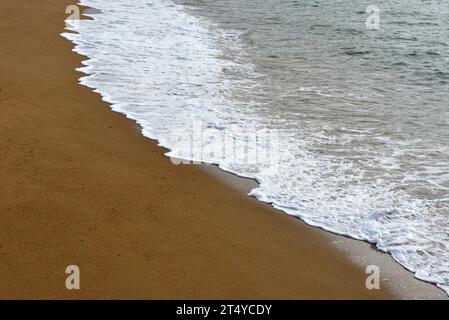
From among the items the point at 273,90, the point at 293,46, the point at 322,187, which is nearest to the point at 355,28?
the point at 293,46

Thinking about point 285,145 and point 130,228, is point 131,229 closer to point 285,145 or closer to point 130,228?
point 130,228

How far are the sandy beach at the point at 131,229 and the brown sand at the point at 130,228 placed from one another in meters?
0.01

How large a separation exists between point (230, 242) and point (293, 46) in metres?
9.38

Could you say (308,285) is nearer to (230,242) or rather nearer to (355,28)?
(230,242)

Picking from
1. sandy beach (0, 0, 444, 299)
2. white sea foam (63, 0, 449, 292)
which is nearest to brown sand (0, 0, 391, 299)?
sandy beach (0, 0, 444, 299)

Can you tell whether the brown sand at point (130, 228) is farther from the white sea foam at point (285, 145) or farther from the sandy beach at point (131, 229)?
the white sea foam at point (285, 145)

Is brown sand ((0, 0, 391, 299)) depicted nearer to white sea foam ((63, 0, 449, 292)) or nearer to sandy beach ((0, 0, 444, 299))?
sandy beach ((0, 0, 444, 299))

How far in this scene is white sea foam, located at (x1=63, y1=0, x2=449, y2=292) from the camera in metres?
6.16

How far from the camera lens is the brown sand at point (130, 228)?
5047 millimetres

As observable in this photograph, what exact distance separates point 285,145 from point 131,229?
2973 mm

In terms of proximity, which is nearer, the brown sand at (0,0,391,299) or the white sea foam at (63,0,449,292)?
the brown sand at (0,0,391,299)

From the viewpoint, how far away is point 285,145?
8016mm

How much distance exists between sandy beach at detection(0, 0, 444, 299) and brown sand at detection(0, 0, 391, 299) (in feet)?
Result: 0.04

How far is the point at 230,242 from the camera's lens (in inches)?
225
